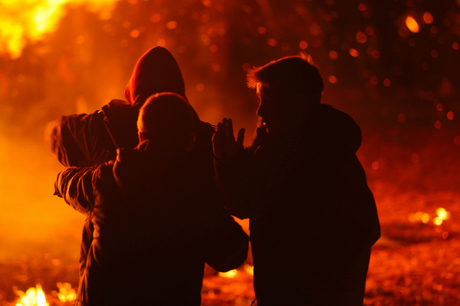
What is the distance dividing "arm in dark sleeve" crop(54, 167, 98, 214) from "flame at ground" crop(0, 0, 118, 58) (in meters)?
7.32

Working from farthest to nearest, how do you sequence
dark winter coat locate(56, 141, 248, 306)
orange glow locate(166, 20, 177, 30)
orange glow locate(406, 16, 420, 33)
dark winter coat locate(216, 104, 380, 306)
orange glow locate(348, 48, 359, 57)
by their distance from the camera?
orange glow locate(348, 48, 359, 57) < orange glow locate(166, 20, 177, 30) < orange glow locate(406, 16, 420, 33) < dark winter coat locate(216, 104, 380, 306) < dark winter coat locate(56, 141, 248, 306)

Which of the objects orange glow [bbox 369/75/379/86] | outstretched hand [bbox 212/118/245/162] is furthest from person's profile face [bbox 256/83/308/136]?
orange glow [bbox 369/75/379/86]

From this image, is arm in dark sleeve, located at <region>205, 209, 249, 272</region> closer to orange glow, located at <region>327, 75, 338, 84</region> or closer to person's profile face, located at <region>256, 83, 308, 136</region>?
person's profile face, located at <region>256, 83, 308, 136</region>

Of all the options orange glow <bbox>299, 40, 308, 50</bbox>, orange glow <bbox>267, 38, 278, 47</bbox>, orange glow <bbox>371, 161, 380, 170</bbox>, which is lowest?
orange glow <bbox>371, 161, 380, 170</bbox>

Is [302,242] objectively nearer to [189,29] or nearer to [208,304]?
[208,304]

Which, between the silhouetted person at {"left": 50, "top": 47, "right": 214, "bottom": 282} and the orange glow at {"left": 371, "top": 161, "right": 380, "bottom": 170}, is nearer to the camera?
the silhouetted person at {"left": 50, "top": 47, "right": 214, "bottom": 282}

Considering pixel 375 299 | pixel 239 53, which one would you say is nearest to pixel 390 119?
pixel 239 53

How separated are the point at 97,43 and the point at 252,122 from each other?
6523 millimetres

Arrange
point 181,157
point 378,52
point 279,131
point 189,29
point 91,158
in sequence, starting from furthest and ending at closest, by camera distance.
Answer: point 378,52 → point 189,29 → point 279,131 → point 91,158 → point 181,157

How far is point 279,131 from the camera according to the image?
8.13 feet

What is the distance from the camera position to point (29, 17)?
36.4 feet

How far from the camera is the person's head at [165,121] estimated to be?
2.02 metres

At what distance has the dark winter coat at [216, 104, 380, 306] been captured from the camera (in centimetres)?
233

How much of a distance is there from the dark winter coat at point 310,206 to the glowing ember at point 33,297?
3816 millimetres
